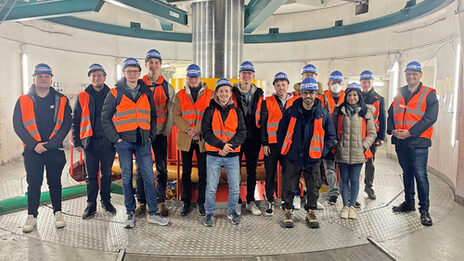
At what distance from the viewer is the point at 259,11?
6723 millimetres

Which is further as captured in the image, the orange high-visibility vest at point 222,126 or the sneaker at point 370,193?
the sneaker at point 370,193

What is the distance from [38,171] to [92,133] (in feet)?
2.40

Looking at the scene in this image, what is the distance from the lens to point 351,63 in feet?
32.3

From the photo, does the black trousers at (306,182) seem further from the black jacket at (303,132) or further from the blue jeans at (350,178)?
the blue jeans at (350,178)

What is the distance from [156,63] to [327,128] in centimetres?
232

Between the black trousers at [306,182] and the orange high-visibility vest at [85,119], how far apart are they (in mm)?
2536

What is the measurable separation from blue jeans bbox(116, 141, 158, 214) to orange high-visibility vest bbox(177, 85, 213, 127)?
622 millimetres

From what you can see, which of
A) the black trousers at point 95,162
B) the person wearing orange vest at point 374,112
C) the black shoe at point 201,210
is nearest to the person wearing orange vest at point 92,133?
the black trousers at point 95,162

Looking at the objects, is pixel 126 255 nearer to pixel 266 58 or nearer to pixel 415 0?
pixel 415 0

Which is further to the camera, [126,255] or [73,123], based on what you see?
[73,123]

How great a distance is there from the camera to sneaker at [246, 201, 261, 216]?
4.21 metres

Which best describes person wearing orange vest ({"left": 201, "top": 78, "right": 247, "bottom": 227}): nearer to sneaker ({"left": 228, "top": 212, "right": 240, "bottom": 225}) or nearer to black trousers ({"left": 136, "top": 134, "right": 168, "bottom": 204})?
sneaker ({"left": 228, "top": 212, "right": 240, "bottom": 225})

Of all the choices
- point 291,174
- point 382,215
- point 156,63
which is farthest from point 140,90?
point 382,215

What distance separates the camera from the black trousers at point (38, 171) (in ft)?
11.8
